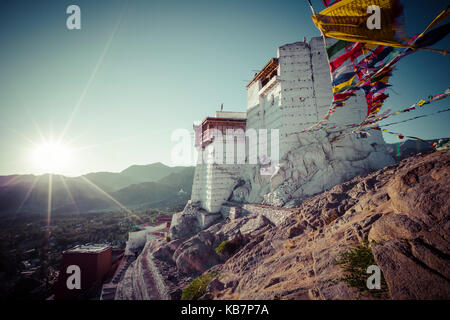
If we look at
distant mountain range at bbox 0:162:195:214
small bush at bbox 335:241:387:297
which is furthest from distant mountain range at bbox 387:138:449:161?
distant mountain range at bbox 0:162:195:214

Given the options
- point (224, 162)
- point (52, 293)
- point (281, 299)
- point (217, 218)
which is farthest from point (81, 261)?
point (281, 299)

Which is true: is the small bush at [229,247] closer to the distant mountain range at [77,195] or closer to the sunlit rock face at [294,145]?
the sunlit rock face at [294,145]

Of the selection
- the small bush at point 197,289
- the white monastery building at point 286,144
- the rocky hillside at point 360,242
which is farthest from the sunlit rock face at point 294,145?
the small bush at point 197,289

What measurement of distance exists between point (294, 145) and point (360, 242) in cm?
1232

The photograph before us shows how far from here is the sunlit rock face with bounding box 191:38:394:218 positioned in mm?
14006

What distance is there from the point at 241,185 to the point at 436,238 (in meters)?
17.2

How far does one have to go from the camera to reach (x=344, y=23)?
612 cm

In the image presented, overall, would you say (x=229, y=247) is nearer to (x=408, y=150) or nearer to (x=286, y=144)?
(x=286, y=144)

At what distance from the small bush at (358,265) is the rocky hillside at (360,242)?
65 millimetres

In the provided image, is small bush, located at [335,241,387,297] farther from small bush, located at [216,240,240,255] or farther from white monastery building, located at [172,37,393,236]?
white monastery building, located at [172,37,393,236]

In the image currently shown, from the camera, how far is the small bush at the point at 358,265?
3590mm

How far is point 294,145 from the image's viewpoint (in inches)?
637
